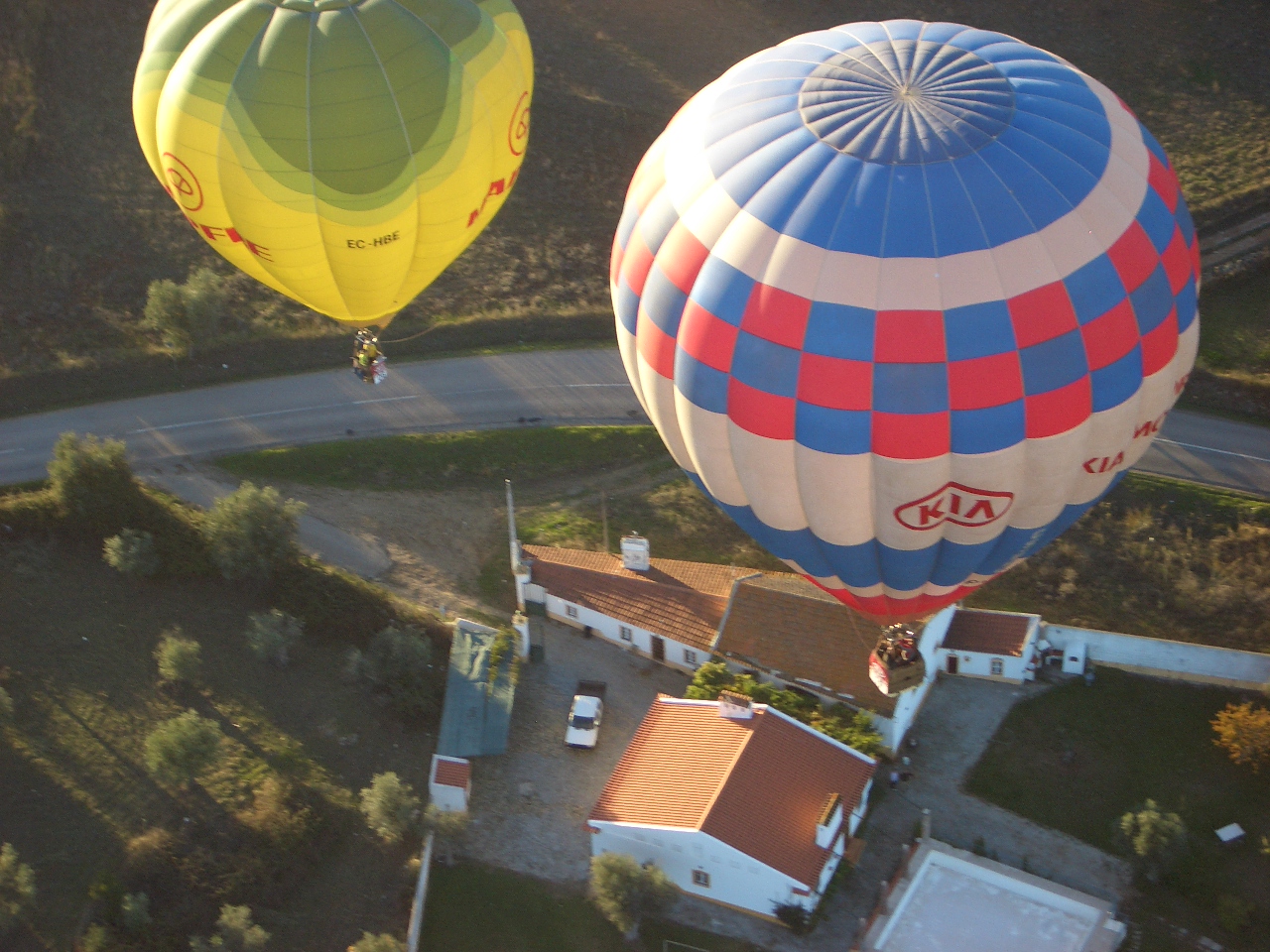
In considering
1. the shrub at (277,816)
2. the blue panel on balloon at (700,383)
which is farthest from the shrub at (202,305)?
the blue panel on balloon at (700,383)

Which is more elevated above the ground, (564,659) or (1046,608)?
(1046,608)

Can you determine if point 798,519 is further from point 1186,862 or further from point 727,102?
point 1186,862

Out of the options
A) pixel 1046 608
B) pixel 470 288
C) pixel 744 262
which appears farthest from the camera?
pixel 470 288

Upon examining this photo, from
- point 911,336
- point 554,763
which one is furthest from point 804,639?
point 911,336

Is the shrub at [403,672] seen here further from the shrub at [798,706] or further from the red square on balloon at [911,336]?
the red square on balloon at [911,336]

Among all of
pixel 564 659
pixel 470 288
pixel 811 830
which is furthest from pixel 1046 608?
pixel 470 288

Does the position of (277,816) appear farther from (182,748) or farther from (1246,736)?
(1246,736)

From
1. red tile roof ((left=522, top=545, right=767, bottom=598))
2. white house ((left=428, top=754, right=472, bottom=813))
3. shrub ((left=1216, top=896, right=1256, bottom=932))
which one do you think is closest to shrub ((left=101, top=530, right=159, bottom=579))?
red tile roof ((left=522, top=545, right=767, bottom=598))
